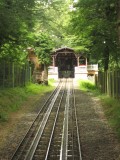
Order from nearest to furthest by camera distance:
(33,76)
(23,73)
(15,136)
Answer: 1. (15,136)
2. (23,73)
3. (33,76)

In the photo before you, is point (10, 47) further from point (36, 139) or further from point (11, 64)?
point (36, 139)

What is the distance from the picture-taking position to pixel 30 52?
48.2 m

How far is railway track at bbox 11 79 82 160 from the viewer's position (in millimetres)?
12023

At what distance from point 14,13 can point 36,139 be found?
10.3m

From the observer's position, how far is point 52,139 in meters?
14.6

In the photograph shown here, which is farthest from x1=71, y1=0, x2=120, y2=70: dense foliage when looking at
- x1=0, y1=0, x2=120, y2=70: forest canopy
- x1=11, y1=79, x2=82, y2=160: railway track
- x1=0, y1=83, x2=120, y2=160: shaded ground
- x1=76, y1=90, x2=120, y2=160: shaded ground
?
x1=11, y1=79, x2=82, y2=160: railway track

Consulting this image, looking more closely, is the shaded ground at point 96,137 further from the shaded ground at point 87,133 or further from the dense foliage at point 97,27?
the dense foliage at point 97,27

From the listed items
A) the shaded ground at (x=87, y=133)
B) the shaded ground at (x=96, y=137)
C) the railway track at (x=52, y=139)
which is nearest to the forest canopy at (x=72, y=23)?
the shaded ground at (x=96, y=137)

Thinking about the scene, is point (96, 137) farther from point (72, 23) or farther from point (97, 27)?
point (72, 23)

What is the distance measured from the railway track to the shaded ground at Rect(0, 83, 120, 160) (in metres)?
0.30

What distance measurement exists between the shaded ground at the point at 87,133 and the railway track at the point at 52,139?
0.30 meters

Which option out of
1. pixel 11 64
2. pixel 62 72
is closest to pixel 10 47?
pixel 11 64

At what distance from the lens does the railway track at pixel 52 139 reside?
12.0 m

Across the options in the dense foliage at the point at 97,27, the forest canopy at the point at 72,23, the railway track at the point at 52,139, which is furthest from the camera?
the dense foliage at the point at 97,27
